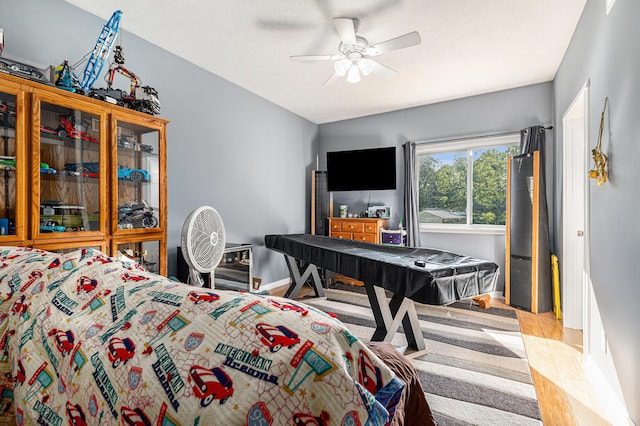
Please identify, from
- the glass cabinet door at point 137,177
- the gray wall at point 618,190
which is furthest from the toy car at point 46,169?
the gray wall at point 618,190

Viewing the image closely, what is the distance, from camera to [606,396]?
1896 millimetres

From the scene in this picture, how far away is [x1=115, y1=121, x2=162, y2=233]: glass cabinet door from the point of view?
2.25m

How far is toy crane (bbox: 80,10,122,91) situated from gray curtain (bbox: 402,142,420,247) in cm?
360

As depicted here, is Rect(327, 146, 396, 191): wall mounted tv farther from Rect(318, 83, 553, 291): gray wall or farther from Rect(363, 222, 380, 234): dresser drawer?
Rect(363, 222, 380, 234): dresser drawer

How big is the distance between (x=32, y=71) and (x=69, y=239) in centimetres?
95

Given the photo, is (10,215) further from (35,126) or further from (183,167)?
A: (183,167)

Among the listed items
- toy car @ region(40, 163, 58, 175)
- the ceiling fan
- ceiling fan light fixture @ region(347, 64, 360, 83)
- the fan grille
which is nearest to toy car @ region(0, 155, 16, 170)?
toy car @ region(40, 163, 58, 175)

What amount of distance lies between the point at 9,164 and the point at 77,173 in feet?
1.12

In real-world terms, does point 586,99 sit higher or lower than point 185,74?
lower

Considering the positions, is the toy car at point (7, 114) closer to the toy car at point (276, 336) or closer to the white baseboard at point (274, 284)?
the toy car at point (276, 336)

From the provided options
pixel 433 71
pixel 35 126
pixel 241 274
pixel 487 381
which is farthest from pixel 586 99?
pixel 35 126

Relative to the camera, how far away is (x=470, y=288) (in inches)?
86.1

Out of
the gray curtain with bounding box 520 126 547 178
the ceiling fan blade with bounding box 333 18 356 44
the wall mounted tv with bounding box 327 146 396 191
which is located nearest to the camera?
the ceiling fan blade with bounding box 333 18 356 44

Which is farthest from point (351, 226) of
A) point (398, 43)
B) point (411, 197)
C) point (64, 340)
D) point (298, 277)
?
point (64, 340)
